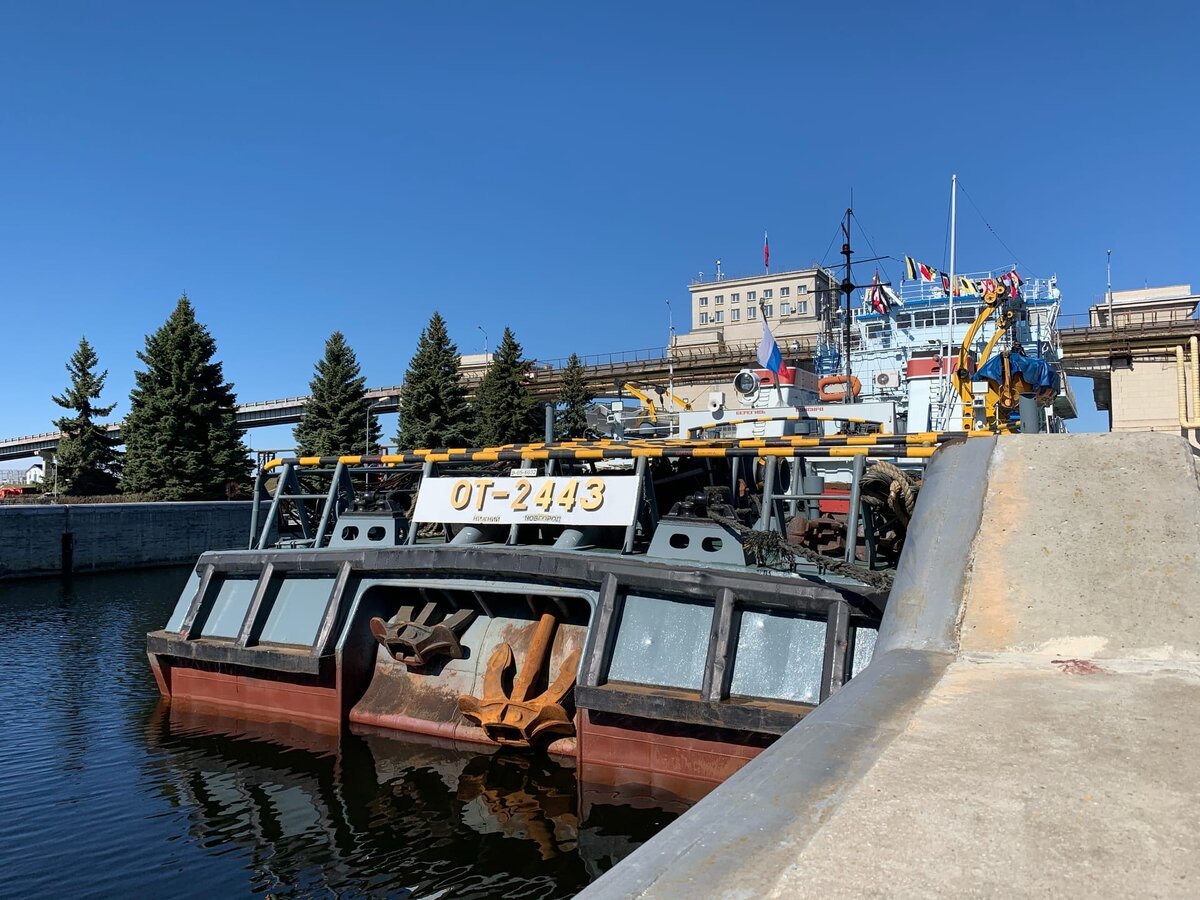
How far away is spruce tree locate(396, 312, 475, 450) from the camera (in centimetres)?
4284

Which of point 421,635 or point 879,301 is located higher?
point 879,301

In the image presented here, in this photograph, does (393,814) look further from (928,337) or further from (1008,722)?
(928,337)

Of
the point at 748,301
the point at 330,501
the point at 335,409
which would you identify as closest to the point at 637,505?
the point at 330,501

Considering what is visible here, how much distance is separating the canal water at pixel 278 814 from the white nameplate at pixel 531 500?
8.08 ft

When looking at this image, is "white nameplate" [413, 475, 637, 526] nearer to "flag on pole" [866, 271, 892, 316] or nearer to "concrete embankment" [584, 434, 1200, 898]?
"concrete embankment" [584, 434, 1200, 898]

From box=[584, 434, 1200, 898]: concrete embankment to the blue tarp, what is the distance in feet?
35.6

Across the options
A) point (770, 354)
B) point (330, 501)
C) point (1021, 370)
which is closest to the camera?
point (330, 501)

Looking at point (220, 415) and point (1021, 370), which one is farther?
point (220, 415)

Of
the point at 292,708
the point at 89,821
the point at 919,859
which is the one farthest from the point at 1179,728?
the point at 292,708

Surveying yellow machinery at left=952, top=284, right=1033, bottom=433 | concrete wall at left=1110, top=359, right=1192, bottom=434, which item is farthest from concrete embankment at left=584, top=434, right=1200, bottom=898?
concrete wall at left=1110, top=359, right=1192, bottom=434

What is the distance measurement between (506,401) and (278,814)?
35.7 m

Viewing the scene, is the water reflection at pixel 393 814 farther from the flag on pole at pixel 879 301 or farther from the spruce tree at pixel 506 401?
the spruce tree at pixel 506 401

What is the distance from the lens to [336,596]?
31.0 feet

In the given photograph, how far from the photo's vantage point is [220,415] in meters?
40.5
